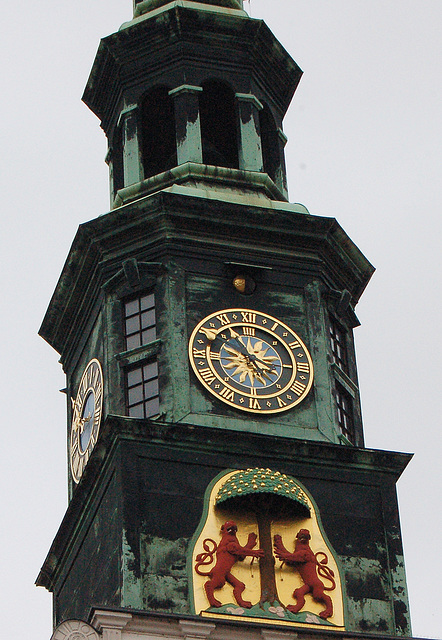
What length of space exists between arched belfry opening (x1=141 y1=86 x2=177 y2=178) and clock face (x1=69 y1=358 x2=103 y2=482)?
5.22 m

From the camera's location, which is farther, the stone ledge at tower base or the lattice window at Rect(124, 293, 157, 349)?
the lattice window at Rect(124, 293, 157, 349)

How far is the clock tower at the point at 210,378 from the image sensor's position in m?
37.7

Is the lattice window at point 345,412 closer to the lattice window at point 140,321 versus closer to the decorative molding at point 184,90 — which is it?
the lattice window at point 140,321

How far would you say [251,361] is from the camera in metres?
40.4

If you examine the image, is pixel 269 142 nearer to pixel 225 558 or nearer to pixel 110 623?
pixel 225 558

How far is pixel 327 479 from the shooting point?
129 feet

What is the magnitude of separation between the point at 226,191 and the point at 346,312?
3154 mm

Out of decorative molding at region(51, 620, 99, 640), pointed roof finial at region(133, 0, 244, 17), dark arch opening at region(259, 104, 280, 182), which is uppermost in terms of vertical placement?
pointed roof finial at region(133, 0, 244, 17)

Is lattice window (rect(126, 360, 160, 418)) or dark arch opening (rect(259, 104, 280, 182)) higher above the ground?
dark arch opening (rect(259, 104, 280, 182))

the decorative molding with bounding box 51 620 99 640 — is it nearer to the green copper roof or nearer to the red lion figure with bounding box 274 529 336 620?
the red lion figure with bounding box 274 529 336 620

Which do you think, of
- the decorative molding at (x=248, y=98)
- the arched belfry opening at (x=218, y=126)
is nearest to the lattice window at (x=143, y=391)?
the arched belfry opening at (x=218, y=126)

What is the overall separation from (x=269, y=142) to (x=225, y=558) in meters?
10.9

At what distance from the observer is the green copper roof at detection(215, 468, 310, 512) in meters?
38.3

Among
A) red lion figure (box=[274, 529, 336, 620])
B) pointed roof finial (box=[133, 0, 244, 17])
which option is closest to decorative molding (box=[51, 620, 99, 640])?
red lion figure (box=[274, 529, 336, 620])
